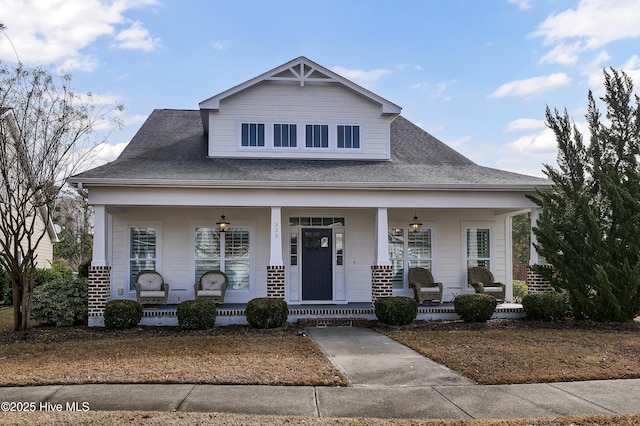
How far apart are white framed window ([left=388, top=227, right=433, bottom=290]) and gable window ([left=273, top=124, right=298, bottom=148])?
3507 mm

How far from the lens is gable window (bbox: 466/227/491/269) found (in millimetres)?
15047

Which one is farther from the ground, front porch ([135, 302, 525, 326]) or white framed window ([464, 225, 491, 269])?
white framed window ([464, 225, 491, 269])

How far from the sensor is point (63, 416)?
552 cm

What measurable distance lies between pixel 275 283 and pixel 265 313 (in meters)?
0.98

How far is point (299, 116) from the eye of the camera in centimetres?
1480

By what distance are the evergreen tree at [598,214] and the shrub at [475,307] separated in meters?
1.57

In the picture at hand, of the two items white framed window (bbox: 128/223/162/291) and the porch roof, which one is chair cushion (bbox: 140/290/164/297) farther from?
the porch roof

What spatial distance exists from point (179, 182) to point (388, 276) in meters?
5.08

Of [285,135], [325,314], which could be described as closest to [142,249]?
[285,135]

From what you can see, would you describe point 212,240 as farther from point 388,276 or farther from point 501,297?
point 501,297

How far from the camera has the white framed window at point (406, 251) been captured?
48.4 ft

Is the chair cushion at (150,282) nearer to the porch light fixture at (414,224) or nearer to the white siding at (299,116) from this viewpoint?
the white siding at (299,116)

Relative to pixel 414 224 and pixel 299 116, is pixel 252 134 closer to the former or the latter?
pixel 299 116

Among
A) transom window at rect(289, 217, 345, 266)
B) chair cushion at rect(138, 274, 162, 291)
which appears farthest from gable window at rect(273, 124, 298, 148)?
chair cushion at rect(138, 274, 162, 291)
